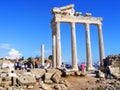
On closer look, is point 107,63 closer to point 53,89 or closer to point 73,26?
point 53,89

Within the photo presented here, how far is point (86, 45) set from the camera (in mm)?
46000

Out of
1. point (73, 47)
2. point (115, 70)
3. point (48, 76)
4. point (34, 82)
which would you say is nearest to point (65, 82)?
point (48, 76)

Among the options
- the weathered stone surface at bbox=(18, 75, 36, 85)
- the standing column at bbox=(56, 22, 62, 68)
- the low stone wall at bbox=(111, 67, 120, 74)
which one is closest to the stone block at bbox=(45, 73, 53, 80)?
the weathered stone surface at bbox=(18, 75, 36, 85)

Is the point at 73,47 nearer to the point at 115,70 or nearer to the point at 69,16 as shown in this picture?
the point at 69,16

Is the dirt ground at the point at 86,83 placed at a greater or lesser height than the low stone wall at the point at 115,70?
lesser

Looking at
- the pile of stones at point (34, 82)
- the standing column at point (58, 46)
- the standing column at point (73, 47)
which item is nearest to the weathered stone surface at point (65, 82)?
the pile of stones at point (34, 82)

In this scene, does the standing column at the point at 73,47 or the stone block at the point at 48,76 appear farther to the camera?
the standing column at the point at 73,47

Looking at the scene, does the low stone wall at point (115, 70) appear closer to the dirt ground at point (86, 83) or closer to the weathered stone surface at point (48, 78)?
the dirt ground at point (86, 83)

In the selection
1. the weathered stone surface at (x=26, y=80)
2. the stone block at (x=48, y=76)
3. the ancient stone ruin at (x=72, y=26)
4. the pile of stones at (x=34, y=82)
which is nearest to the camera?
the pile of stones at (x=34, y=82)

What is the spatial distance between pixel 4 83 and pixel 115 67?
12583 mm

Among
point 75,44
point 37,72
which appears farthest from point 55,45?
point 37,72

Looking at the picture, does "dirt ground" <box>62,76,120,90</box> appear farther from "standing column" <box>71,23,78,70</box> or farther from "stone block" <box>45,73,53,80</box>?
"standing column" <box>71,23,78,70</box>

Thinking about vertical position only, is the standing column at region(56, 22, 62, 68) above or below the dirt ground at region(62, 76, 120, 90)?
above

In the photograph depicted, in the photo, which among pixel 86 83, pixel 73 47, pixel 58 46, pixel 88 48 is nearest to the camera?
pixel 86 83
